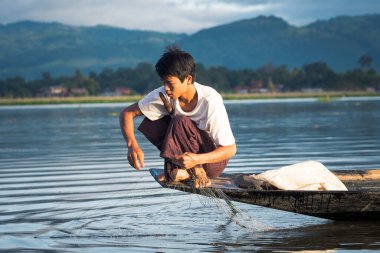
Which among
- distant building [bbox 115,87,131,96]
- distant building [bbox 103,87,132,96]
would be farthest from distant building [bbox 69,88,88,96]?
distant building [bbox 115,87,131,96]

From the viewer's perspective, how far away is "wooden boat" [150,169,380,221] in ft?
22.7

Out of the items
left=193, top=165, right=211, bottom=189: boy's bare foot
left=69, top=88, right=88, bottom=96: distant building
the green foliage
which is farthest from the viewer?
left=69, top=88, right=88, bottom=96: distant building

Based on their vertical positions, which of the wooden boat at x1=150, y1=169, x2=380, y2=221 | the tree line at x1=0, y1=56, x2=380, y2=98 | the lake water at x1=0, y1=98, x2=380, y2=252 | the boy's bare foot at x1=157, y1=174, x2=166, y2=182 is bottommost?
the tree line at x1=0, y1=56, x2=380, y2=98

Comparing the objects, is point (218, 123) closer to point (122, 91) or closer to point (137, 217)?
point (137, 217)

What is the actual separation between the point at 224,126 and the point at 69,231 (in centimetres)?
177

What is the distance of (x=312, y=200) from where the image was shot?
23.2 ft

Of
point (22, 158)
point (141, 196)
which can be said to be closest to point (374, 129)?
point (22, 158)

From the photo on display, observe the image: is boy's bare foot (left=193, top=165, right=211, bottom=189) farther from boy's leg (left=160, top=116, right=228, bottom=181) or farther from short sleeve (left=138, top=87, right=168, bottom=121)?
short sleeve (left=138, top=87, right=168, bottom=121)

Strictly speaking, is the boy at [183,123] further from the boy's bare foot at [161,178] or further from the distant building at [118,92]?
the distant building at [118,92]

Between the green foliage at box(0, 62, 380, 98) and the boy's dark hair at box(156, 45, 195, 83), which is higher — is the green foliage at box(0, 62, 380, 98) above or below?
below

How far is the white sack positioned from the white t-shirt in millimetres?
684

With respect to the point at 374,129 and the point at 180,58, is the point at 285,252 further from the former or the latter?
the point at 374,129

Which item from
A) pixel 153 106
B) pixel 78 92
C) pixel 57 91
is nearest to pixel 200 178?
pixel 153 106

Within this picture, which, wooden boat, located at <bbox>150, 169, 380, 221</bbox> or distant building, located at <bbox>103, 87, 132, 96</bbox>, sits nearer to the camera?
wooden boat, located at <bbox>150, 169, 380, 221</bbox>
